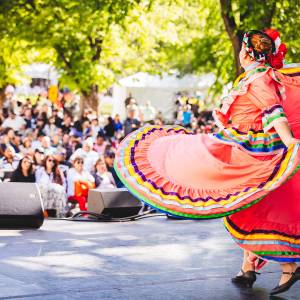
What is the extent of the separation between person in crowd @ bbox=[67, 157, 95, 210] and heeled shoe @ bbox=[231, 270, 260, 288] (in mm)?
6368

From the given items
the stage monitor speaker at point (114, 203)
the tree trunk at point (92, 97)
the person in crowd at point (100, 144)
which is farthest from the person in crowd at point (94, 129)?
the stage monitor speaker at point (114, 203)

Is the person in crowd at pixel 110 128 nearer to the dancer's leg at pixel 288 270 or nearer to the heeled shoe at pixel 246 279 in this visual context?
the heeled shoe at pixel 246 279

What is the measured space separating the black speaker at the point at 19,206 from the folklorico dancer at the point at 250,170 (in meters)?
2.98

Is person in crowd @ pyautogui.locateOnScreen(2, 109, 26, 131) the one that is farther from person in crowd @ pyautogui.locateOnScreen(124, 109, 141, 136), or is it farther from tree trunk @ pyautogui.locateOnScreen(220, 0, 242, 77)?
tree trunk @ pyautogui.locateOnScreen(220, 0, 242, 77)

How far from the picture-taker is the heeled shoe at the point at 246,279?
239 inches

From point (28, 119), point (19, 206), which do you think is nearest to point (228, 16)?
point (28, 119)

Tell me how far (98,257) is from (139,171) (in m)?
1.38

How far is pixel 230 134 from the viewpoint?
587 cm

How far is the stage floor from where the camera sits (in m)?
5.75

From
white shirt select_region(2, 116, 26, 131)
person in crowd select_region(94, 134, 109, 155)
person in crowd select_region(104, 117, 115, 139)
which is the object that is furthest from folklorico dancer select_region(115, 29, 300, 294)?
person in crowd select_region(104, 117, 115, 139)

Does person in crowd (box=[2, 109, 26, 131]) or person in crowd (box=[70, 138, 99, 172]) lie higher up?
person in crowd (box=[70, 138, 99, 172])

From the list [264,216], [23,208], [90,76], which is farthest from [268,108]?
[90,76]

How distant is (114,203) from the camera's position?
34.6 feet

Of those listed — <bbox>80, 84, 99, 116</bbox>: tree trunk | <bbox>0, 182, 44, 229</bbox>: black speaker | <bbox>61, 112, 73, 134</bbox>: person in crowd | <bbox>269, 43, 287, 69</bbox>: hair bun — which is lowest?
<bbox>80, 84, 99, 116</bbox>: tree trunk
